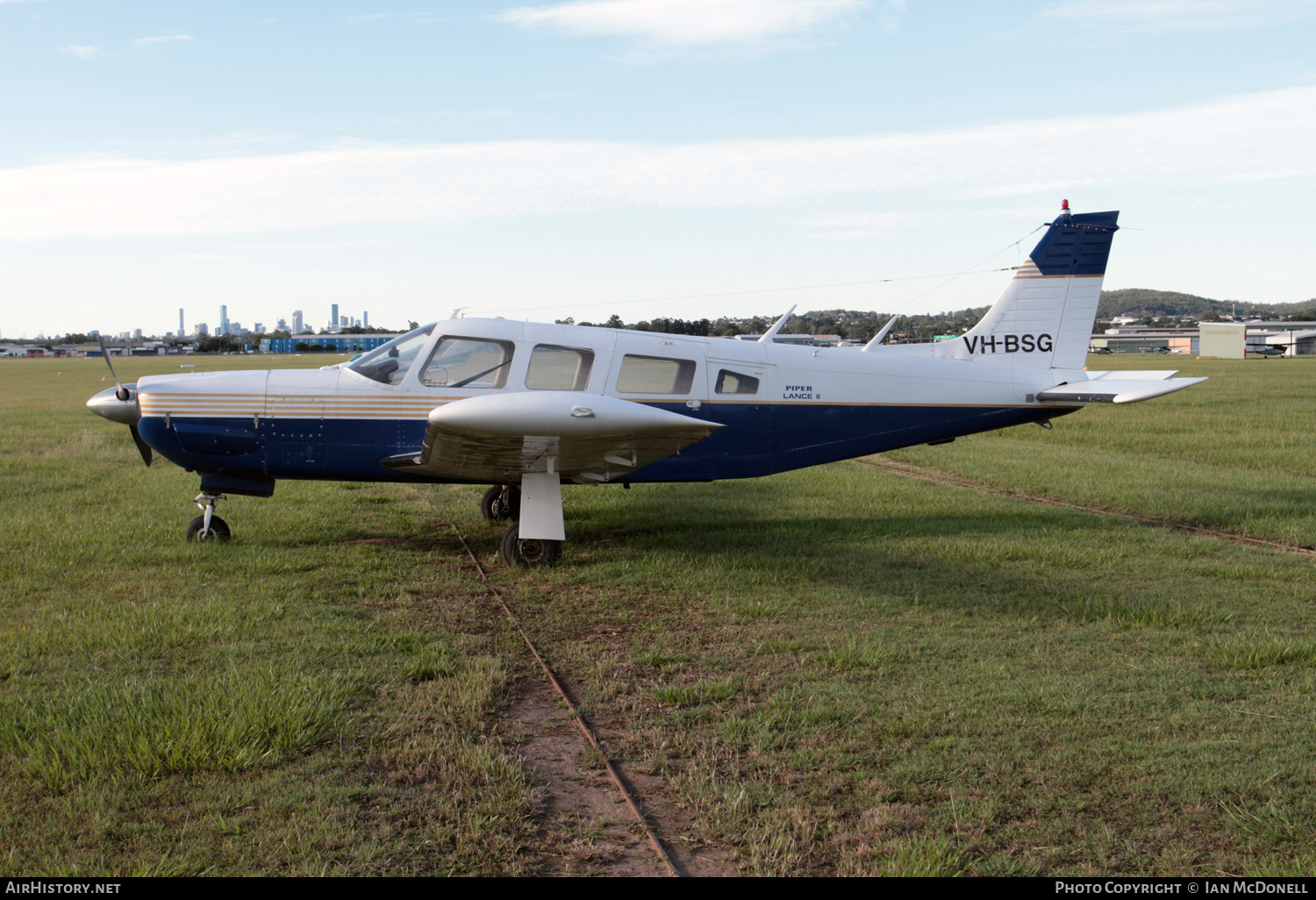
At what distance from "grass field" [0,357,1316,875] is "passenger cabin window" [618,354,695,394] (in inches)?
58.6

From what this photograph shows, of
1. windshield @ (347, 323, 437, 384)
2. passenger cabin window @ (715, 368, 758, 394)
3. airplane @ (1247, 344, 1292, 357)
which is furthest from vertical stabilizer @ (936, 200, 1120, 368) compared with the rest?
airplane @ (1247, 344, 1292, 357)

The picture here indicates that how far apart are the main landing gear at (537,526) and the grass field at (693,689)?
0.24 meters

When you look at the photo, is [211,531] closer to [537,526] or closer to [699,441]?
[537,526]

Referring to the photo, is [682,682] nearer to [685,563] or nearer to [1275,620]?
[685,563]

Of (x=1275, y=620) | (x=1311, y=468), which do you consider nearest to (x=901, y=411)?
(x=1275, y=620)

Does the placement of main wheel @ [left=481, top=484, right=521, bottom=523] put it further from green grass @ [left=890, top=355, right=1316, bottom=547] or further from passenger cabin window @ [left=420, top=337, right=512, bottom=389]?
green grass @ [left=890, top=355, right=1316, bottom=547]

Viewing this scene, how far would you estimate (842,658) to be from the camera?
522 cm

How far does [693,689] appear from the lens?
479cm

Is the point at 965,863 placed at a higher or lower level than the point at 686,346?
lower

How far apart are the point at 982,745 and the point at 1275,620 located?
10.7 ft

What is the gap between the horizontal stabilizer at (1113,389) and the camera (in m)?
8.85

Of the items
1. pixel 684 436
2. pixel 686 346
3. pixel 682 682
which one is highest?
pixel 686 346

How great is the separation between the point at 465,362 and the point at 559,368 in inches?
33.4

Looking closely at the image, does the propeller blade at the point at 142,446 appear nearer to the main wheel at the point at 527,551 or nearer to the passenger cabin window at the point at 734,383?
the main wheel at the point at 527,551
